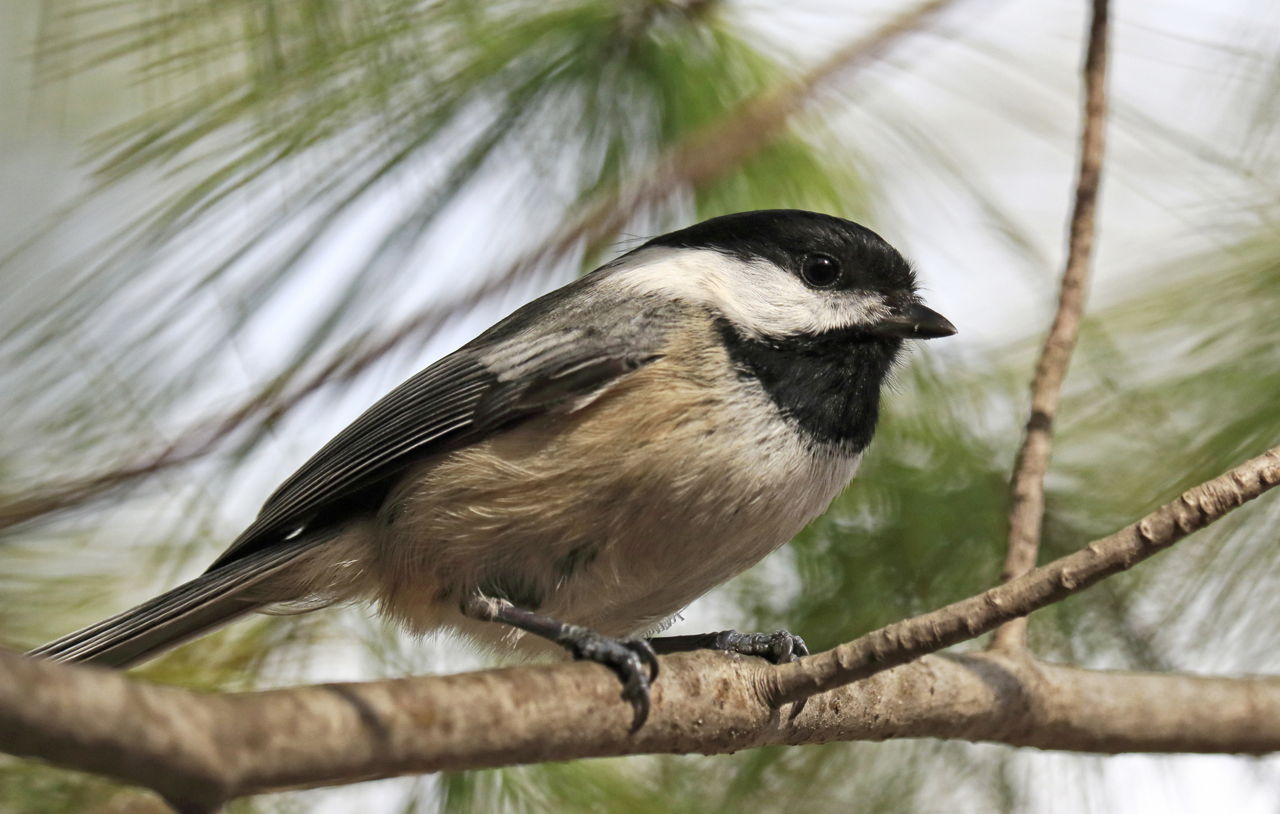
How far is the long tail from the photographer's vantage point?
5.14 feet

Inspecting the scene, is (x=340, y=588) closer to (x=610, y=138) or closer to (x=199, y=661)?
(x=199, y=661)

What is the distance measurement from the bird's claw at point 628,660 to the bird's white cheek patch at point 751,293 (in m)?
Answer: 0.46

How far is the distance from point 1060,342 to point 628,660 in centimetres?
77

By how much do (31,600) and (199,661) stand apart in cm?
27

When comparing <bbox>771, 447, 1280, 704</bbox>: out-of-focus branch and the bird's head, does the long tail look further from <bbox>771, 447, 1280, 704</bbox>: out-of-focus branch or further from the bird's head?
<bbox>771, 447, 1280, 704</bbox>: out-of-focus branch

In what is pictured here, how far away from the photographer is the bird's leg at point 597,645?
4.16 feet

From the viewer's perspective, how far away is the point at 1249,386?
5.94 feet

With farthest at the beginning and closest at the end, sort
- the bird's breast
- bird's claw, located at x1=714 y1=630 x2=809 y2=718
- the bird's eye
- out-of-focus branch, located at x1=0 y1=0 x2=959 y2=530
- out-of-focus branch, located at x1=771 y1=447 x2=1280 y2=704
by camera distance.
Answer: out-of-focus branch, located at x1=0 y1=0 x2=959 y2=530 → the bird's eye → bird's claw, located at x1=714 y1=630 x2=809 y2=718 → the bird's breast → out-of-focus branch, located at x1=771 y1=447 x2=1280 y2=704

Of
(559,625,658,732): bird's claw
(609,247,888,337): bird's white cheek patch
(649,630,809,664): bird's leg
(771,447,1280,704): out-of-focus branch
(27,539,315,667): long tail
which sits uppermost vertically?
(609,247,888,337): bird's white cheek patch

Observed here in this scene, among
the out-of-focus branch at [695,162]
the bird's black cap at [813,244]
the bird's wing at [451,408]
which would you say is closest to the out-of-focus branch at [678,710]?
the bird's wing at [451,408]

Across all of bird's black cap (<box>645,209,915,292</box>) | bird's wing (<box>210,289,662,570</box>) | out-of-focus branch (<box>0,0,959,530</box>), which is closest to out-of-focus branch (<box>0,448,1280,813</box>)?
bird's wing (<box>210,289,662,570</box>)

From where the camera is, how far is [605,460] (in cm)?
154

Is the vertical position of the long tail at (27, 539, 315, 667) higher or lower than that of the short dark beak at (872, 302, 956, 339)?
lower

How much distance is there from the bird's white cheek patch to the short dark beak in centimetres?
2
